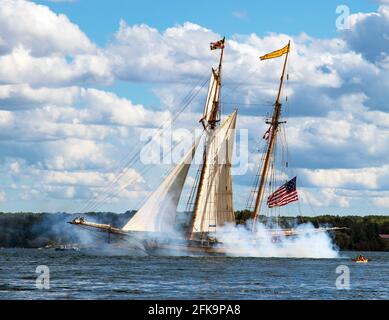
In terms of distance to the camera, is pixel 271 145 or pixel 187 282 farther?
pixel 271 145

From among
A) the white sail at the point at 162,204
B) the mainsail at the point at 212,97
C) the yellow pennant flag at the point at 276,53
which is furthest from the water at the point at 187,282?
the yellow pennant flag at the point at 276,53

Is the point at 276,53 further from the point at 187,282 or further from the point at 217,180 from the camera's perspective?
the point at 187,282

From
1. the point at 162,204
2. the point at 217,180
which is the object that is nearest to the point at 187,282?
the point at 162,204

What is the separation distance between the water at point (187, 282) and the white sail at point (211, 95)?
62.2ft

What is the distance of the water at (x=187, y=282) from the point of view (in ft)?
180

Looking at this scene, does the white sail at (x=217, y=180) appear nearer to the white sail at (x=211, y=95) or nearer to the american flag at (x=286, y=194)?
the white sail at (x=211, y=95)

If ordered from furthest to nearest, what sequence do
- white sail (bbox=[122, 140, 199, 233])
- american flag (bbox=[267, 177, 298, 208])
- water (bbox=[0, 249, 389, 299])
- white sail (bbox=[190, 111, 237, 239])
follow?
white sail (bbox=[190, 111, 237, 239]), white sail (bbox=[122, 140, 199, 233]), american flag (bbox=[267, 177, 298, 208]), water (bbox=[0, 249, 389, 299])

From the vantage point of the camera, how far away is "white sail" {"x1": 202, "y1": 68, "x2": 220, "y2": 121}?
10312 centimetres

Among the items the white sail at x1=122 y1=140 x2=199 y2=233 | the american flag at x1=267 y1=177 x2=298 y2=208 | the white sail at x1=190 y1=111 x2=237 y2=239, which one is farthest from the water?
the white sail at x1=190 y1=111 x2=237 y2=239

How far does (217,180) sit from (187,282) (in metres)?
39.0

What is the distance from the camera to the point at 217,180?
337 ft

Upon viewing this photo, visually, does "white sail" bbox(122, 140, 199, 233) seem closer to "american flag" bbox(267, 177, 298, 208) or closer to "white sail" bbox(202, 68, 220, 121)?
"white sail" bbox(202, 68, 220, 121)

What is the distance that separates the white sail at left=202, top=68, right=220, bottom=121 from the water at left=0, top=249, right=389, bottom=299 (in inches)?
746
